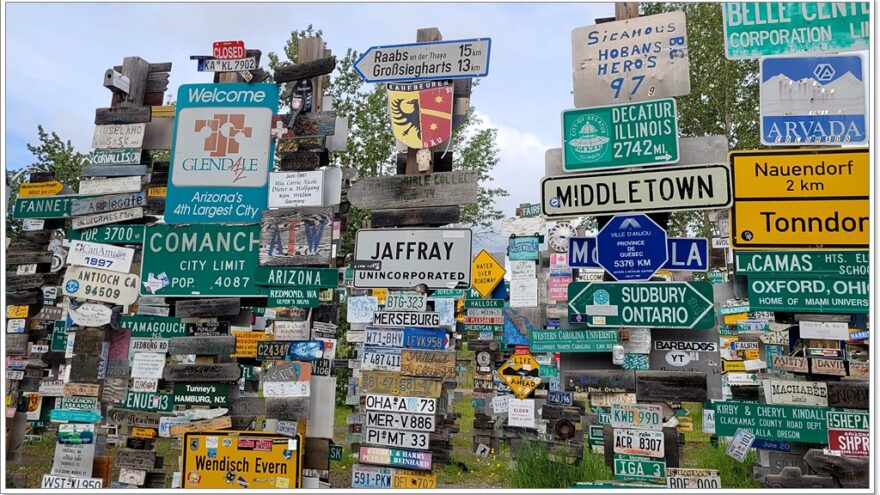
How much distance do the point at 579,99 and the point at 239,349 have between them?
558 cm

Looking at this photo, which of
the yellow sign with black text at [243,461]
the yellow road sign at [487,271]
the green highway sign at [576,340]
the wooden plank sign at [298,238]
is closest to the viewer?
the green highway sign at [576,340]

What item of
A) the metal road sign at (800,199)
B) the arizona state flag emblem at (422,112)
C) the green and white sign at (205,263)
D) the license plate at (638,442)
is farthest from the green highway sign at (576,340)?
the green and white sign at (205,263)

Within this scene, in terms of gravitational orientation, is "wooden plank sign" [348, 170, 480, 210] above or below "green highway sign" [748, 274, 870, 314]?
above

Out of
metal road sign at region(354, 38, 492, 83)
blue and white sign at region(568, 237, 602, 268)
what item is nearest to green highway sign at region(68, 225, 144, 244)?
metal road sign at region(354, 38, 492, 83)

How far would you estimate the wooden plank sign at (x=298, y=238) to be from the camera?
6809mm

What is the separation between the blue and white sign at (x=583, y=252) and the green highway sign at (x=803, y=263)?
121cm

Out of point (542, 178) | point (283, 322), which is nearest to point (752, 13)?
A: point (542, 178)

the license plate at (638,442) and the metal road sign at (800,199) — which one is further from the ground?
the metal road sign at (800,199)

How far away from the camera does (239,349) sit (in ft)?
27.6

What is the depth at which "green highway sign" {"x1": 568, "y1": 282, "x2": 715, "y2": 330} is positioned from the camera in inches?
206

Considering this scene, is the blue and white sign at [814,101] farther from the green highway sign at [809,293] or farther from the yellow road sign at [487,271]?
the yellow road sign at [487,271]

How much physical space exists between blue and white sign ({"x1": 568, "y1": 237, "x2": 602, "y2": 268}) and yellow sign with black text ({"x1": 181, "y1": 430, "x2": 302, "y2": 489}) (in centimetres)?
336

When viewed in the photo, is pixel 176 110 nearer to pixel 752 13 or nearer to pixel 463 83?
pixel 463 83

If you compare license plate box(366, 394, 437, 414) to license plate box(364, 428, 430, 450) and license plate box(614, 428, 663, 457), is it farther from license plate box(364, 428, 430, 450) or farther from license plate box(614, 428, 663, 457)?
license plate box(614, 428, 663, 457)
